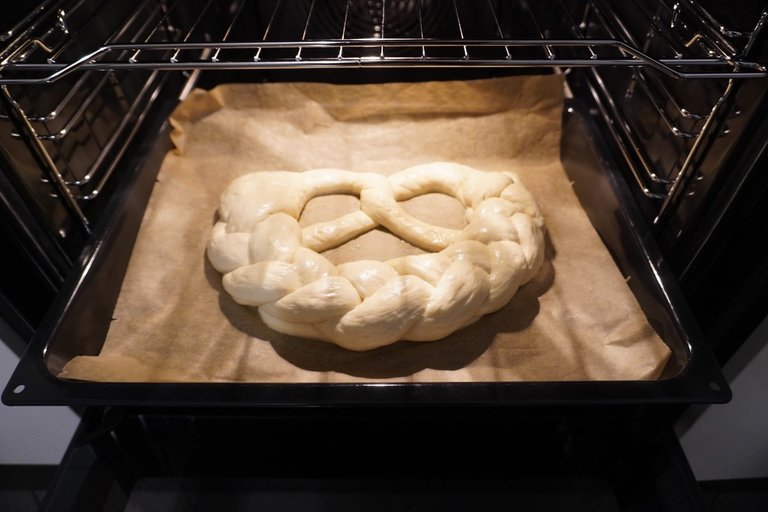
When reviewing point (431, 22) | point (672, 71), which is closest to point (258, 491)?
point (672, 71)

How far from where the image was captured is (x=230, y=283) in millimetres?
1025

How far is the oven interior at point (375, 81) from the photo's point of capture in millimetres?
815

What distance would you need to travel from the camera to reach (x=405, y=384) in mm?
842

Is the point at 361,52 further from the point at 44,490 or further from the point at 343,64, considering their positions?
the point at 44,490

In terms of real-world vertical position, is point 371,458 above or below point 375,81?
below

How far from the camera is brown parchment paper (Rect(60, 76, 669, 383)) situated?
969 mm

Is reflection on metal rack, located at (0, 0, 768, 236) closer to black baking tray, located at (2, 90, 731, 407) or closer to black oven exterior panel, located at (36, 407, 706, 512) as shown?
black baking tray, located at (2, 90, 731, 407)

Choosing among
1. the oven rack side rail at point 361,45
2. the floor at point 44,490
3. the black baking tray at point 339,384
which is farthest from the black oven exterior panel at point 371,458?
the oven rack side rail at point 361,45

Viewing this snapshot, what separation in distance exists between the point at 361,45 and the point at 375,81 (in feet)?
2.16

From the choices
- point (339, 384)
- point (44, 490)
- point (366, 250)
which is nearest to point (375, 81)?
point (366, 250)

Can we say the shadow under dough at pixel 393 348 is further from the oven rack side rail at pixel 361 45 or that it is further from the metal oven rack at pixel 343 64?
the oven rack side rail at pixel 361 45

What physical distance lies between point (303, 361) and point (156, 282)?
35 cm

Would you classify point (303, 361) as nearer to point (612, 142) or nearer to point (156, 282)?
point (156, 282)

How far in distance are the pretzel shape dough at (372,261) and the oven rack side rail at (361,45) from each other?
0.27m
